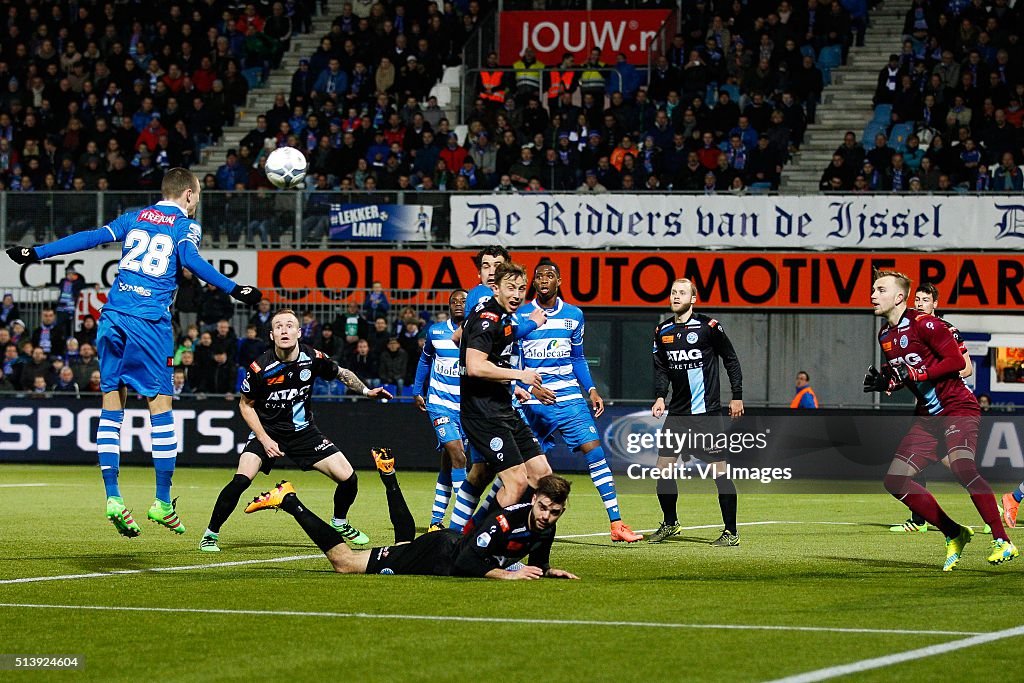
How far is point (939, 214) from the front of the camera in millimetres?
26109

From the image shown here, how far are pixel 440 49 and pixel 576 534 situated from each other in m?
20.8

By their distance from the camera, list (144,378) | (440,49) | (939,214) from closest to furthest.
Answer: (144,378) < (939,214) < (440,49)

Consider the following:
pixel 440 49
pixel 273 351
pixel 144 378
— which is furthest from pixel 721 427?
pixel 440 49

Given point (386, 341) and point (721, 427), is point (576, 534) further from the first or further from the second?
point (386, 341)

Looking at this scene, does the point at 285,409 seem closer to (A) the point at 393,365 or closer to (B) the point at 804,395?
(A) the point at 393,365

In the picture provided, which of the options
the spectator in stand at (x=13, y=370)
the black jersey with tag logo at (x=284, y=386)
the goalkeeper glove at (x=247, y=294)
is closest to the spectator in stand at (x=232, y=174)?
the spectator in stand at (x=13, y=370)

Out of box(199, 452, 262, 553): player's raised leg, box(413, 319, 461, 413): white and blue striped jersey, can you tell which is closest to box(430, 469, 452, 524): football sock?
box(413, 319, 461, 413): white and blue striped jersey

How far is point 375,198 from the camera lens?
27547mm

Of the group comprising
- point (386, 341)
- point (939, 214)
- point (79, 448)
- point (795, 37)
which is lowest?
point (79, 448)

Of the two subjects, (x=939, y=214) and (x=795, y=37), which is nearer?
(x=939, y=214)

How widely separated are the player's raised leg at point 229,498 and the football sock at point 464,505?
1594 millimetres

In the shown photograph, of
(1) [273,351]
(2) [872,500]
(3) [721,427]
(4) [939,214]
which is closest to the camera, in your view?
(1) [273,351]

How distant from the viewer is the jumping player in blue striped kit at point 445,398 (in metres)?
13.9

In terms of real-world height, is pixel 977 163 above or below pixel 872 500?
above
